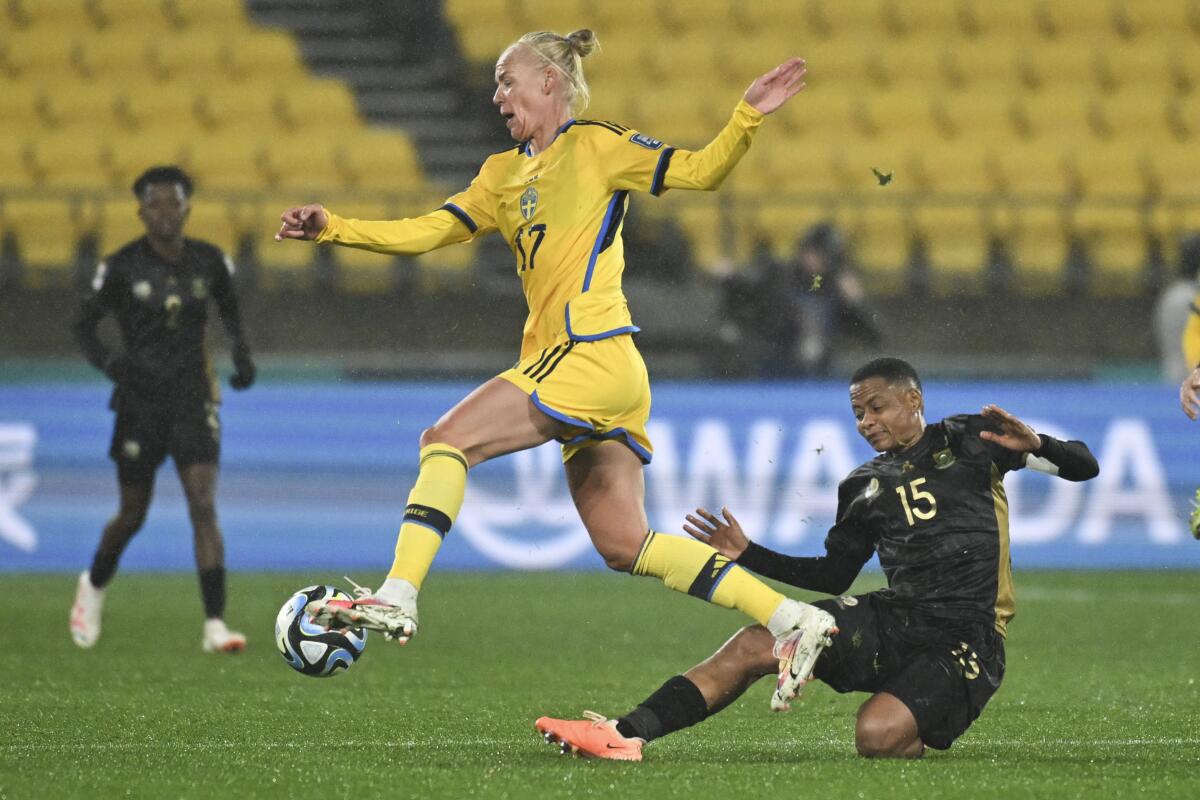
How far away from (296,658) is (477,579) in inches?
231

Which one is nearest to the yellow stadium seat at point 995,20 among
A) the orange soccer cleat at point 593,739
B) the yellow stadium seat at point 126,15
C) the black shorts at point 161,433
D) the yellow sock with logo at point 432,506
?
the yellow stadium seat at point 126,15

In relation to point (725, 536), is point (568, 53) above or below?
above

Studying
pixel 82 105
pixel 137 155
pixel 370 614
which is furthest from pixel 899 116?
pixel 370 614

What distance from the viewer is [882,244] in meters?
11.9

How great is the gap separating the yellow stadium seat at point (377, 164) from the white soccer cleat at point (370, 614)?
9.52 meters

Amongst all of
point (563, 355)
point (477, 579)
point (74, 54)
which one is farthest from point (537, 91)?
point (74, 54)

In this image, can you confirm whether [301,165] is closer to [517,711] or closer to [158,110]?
[158,110]

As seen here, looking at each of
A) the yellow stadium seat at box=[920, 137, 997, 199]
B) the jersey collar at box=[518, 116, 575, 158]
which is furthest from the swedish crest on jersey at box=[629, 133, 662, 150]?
the yellow stadium seat at box=[920, 137, 997, 199]

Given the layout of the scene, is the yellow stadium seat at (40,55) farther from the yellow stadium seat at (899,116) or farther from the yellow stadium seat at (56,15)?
the yellow stadium seat at (899,116)

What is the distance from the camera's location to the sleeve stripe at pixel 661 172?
4852 millimetres

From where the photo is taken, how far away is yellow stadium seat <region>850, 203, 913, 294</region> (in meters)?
11.6

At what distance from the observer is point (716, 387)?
10.9 m

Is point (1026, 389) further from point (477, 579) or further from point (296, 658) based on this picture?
point (296, 658)

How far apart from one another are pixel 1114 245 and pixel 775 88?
7853 millimetres
